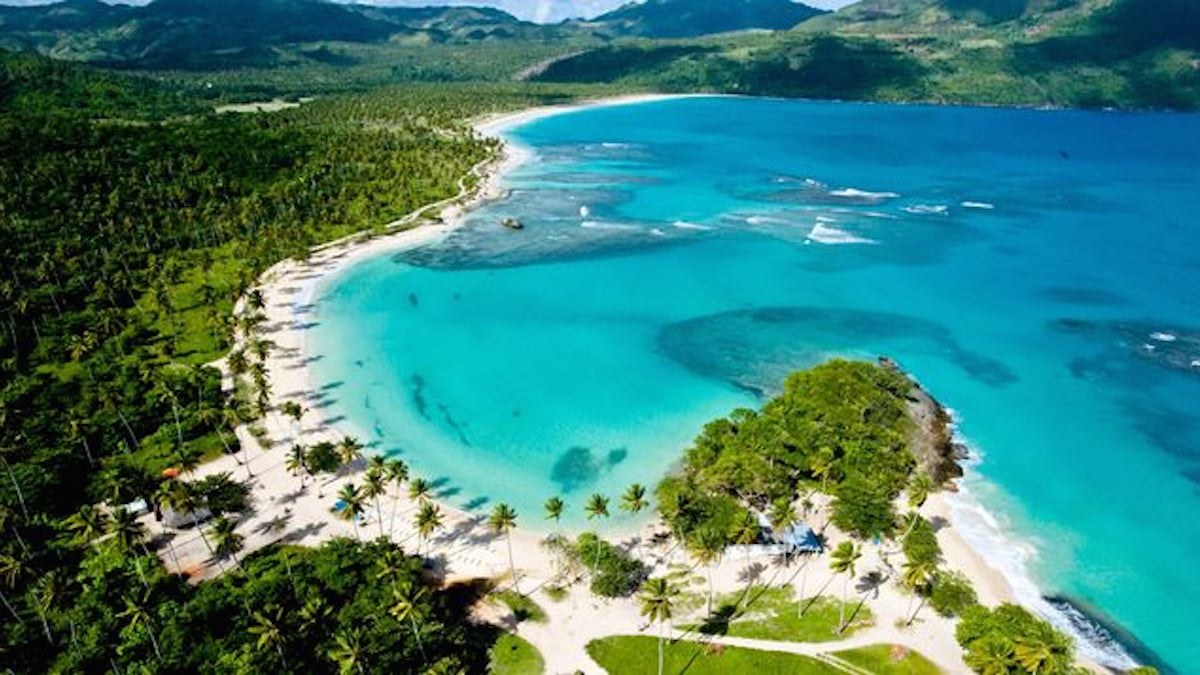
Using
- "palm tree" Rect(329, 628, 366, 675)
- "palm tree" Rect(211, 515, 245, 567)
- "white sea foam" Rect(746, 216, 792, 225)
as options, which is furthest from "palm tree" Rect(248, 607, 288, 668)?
"white sea foam" Rect(746, 216, 792, 225)

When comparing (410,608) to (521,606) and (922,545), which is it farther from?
(922,545)

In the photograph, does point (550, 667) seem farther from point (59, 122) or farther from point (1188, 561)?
point (59, 122)

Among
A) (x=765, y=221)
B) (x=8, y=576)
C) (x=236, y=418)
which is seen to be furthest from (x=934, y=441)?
(x=765, y=221)

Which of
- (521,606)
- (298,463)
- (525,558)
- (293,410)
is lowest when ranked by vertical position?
(521,606)

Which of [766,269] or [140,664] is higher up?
[766,269]

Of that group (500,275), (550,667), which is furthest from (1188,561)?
(500,275)

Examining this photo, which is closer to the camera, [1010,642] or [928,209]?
[1010,642]
